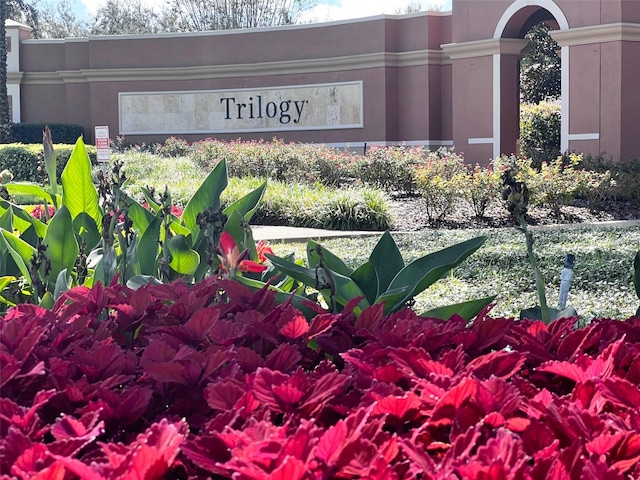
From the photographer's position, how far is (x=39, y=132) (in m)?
27.8

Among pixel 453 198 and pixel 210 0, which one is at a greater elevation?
pixel 210 0

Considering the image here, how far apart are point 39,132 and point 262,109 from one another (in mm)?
7450

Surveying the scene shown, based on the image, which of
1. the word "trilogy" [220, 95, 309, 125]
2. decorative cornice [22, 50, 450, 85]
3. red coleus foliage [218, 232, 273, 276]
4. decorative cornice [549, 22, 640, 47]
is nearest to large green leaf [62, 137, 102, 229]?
red coleus foliage [218, 232, 273, 276]

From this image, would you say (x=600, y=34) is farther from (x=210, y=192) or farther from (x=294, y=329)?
(x=294, y=329)

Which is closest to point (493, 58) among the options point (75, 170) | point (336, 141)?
point (336, 141)

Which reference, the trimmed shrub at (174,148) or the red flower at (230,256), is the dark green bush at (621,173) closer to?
the trimmed shrub at (174,148)

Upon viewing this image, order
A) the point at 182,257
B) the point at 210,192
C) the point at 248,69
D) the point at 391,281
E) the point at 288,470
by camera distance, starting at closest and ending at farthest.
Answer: the point at 288,470 < the point at 391,281 < the point at 182,257 < the point at 210,192 < the point at 248,69

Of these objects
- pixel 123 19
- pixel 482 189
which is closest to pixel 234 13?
pixel 123 19

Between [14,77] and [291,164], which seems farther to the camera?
[14,77]

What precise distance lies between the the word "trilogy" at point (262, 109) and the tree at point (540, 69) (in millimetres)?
8262

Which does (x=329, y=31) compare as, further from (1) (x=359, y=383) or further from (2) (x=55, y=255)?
(1) (x=359, y=383)

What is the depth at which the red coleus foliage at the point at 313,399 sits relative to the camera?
136 centimetres

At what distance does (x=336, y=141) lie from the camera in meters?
24.4

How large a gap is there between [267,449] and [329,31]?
2393 centimetres
